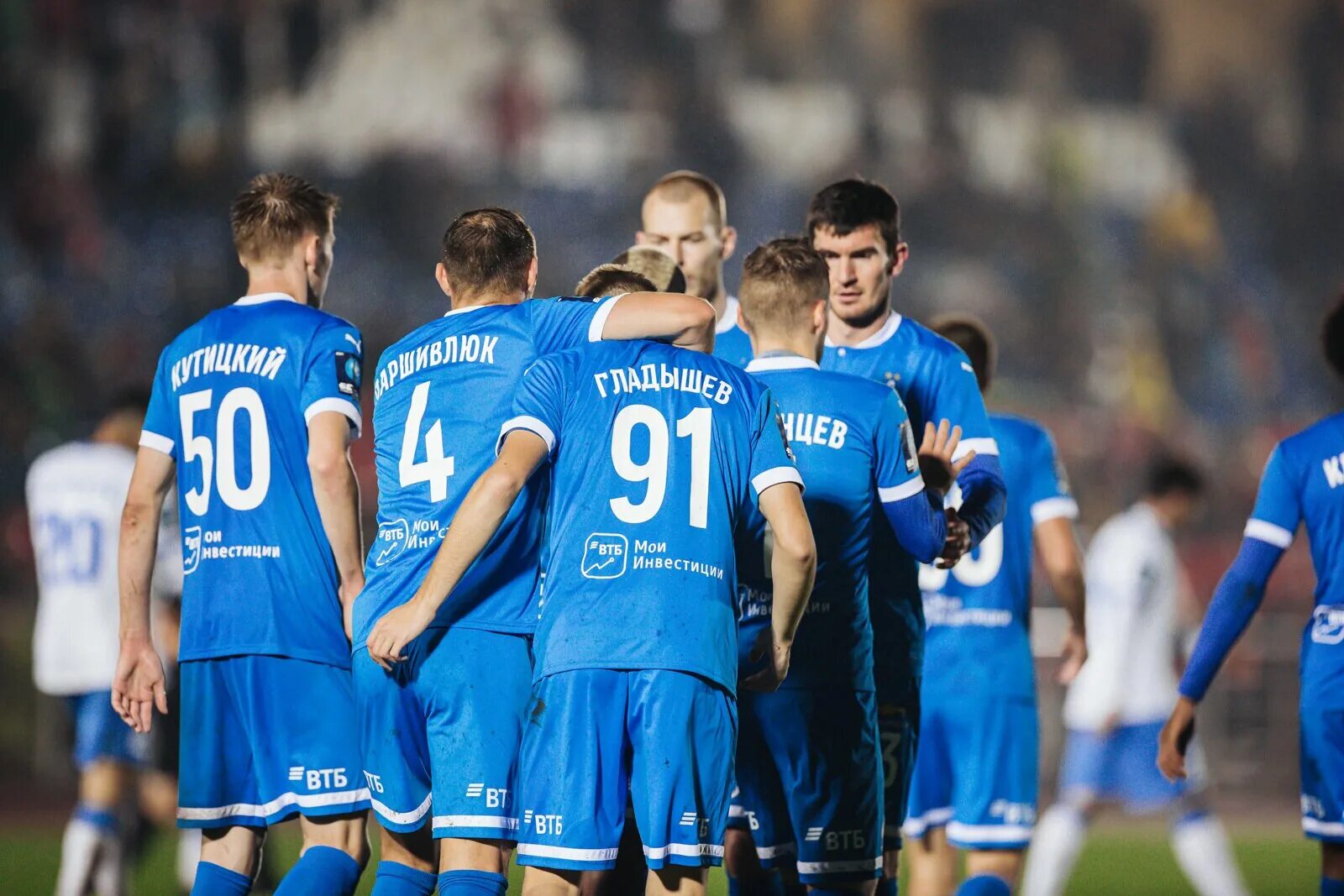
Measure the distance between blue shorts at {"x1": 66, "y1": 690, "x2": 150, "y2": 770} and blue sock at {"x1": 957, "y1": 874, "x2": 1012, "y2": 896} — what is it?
158 inches

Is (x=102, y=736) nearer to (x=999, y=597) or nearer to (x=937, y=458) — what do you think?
(x=999, y=597)

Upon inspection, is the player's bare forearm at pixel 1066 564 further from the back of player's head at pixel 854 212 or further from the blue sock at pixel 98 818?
the blue sock at pixel 98 818

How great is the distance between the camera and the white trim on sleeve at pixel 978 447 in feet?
16.7

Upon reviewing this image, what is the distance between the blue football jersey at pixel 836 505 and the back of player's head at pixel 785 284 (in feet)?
0.60

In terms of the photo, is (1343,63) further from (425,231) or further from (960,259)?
(425,231)

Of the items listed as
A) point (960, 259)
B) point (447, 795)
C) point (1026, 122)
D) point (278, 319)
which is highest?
point (1026, 122)

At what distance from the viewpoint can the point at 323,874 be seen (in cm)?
446

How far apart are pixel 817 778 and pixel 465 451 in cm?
139

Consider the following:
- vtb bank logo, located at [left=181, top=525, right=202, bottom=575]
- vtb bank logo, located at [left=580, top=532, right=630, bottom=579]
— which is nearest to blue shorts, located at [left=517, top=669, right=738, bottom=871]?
vtb bank logo, located at [left=580, top=532, right=630, bottom=579]

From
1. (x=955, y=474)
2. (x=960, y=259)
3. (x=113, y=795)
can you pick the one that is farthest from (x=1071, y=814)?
(x=960, y=259)

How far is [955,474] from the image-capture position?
488cm

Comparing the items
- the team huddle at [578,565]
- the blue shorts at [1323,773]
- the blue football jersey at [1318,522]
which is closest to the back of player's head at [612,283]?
the team huddle at [578,565]

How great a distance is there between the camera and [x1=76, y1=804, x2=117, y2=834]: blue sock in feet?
23.3

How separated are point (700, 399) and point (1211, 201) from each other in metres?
17.7
